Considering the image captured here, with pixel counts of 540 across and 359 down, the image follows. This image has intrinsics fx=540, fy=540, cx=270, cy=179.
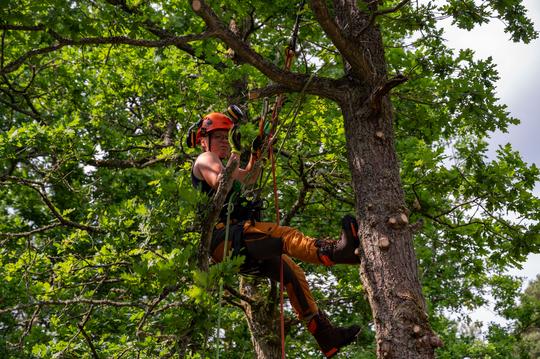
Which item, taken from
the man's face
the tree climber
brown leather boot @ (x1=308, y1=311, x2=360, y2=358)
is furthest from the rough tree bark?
brown leather boot @ (x1=308, y1=311, x2=360, y2=358)

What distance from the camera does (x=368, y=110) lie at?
3.45 meters

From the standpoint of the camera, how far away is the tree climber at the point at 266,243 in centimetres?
358

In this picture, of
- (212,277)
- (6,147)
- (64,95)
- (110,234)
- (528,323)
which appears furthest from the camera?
(528,323)

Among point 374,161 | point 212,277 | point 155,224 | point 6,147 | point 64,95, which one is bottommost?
point 212,277

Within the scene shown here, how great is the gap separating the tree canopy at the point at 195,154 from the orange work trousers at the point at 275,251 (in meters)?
0.53

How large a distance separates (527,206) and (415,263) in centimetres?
209

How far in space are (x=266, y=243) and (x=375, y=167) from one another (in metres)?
1.04

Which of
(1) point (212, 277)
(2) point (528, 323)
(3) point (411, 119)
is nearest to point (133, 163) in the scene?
(3) point (411, 119)

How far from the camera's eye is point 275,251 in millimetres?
3891

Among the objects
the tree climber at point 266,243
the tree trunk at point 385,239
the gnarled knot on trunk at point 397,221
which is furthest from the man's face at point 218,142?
the gnarled knot on trunk at point 397,221

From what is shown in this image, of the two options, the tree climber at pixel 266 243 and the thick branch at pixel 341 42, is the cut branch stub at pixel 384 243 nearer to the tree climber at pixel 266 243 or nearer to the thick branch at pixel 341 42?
the tree climber at pixel 266 243

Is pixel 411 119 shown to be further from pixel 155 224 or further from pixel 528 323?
pixel 528 323

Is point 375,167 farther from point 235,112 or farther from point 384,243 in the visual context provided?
point 235,112

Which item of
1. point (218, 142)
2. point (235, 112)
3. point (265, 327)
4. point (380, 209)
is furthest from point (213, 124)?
point (265, 327)
